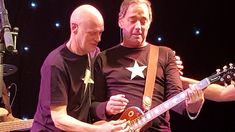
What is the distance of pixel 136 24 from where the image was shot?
8.88 ft

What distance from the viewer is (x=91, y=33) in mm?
2609

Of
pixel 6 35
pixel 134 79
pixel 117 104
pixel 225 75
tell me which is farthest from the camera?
pixel 134 79

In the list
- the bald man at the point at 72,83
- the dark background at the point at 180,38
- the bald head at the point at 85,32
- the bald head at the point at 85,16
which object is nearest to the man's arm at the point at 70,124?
the bald man at the point at 72,83

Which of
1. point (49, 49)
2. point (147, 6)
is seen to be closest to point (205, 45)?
point (49, 49)

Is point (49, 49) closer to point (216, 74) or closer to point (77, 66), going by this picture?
point (77, 66)

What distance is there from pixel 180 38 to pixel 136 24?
2.03 meters

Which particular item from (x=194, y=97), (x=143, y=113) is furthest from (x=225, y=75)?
(x=143, y=113)

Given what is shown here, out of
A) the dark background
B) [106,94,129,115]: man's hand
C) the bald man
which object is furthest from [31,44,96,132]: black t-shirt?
the dark background

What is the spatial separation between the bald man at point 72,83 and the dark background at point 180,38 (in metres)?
1.82

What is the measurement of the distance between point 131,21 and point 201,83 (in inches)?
21.7

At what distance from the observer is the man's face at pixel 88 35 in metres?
2.60

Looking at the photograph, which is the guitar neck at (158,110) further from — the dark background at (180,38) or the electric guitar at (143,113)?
the dark background at (180,38)

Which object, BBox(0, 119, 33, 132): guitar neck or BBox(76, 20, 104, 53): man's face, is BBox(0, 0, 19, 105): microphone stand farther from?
BBox(0, 119, 33, 132): guitar neck

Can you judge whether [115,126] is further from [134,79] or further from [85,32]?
[85,32]
